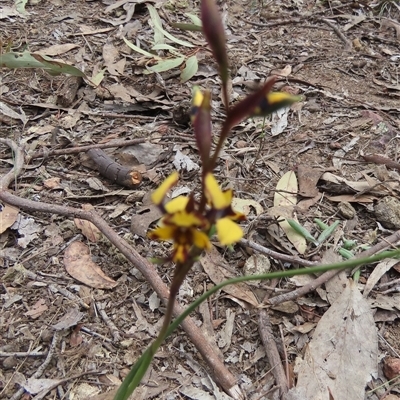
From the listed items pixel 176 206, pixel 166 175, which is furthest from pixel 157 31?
pixel 176 206

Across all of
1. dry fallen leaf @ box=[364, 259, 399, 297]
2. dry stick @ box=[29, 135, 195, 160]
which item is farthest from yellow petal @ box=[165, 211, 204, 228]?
dry stick @ box=[29, 135, 195, 160]

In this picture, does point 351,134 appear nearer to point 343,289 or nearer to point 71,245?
point 343,289

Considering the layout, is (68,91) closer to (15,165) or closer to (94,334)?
(15,165)

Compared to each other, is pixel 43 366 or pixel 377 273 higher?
pixel 43 366

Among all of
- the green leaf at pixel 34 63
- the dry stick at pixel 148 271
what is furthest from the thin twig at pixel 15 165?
the green leaf at pixel 34 63

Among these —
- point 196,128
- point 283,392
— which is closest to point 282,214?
point 283,392

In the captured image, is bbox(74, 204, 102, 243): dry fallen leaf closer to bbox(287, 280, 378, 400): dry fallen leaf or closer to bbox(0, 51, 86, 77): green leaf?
bbox(287, 280, 378, 400): dry fallen leaf
